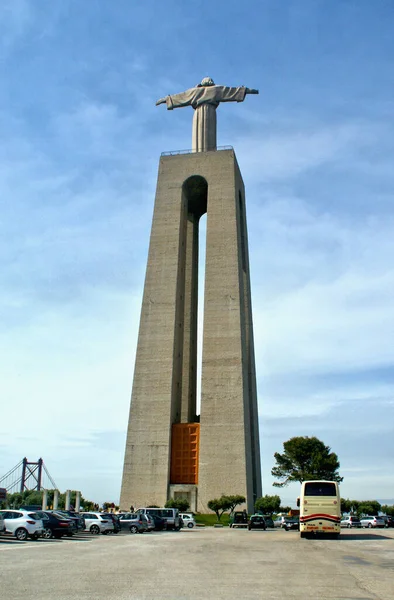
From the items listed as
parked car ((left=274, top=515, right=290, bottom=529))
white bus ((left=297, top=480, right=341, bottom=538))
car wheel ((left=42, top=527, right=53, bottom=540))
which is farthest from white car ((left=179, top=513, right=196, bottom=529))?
car wheel ((left=42, top=527, right=53, bottom=540))

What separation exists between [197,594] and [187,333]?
170 ft

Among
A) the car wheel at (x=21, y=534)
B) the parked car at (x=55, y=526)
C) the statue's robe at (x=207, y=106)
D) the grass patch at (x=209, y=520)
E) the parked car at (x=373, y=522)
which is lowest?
the car wheel at (x=21, y=534)

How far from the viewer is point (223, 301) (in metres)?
54.8

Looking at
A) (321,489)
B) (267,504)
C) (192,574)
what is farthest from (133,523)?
(192,574)

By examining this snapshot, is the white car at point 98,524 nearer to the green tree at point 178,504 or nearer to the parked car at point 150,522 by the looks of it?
the parked car at point 150,522

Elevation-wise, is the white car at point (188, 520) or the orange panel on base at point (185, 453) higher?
the orange panel on base at point (185, 453)

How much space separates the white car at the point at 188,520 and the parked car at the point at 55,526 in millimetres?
17200

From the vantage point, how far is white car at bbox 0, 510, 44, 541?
24.4 m

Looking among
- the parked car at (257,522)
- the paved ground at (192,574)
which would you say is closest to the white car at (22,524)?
the paved ground at (192,574)

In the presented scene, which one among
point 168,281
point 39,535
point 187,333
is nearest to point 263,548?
point 39,535

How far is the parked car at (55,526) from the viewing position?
26.0m

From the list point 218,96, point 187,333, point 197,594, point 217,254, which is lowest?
point 197,594

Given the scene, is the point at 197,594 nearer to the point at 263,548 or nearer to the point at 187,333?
the point at 263,548

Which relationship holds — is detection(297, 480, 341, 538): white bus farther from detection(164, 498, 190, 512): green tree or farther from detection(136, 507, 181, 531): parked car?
detection(164, 498, 190, 512): green tree
